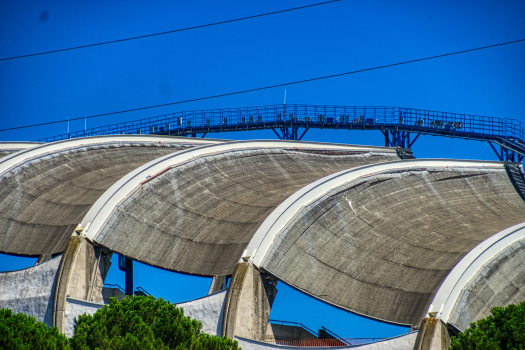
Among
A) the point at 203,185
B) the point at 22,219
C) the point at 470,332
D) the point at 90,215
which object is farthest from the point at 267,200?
the point at 470,332

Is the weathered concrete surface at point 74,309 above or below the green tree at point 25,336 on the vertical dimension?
above

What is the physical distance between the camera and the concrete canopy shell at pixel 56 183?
41.0 metres

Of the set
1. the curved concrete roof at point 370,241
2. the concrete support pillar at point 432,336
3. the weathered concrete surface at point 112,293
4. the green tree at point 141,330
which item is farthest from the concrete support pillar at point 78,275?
the concrete support pillar at point 432,336

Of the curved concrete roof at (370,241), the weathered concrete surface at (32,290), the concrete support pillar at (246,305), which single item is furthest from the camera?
the weathered concrete surface at (32,290)

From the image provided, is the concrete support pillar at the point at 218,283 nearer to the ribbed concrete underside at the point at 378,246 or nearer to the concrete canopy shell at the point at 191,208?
the concrete canopy shell at the point at 191,208

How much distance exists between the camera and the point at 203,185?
42.6 m

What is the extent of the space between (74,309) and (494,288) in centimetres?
1952

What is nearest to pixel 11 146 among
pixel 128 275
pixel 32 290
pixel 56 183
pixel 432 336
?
pixel 56 183

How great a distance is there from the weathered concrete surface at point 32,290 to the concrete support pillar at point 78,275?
0.56 metres

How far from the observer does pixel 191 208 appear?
39.9m

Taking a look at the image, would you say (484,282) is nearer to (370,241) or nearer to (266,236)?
(370,241)

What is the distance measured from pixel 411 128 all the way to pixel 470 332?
150 feet

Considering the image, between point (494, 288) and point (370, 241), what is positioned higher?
point (370, 241)

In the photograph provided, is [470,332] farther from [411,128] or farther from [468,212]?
[411,128]
